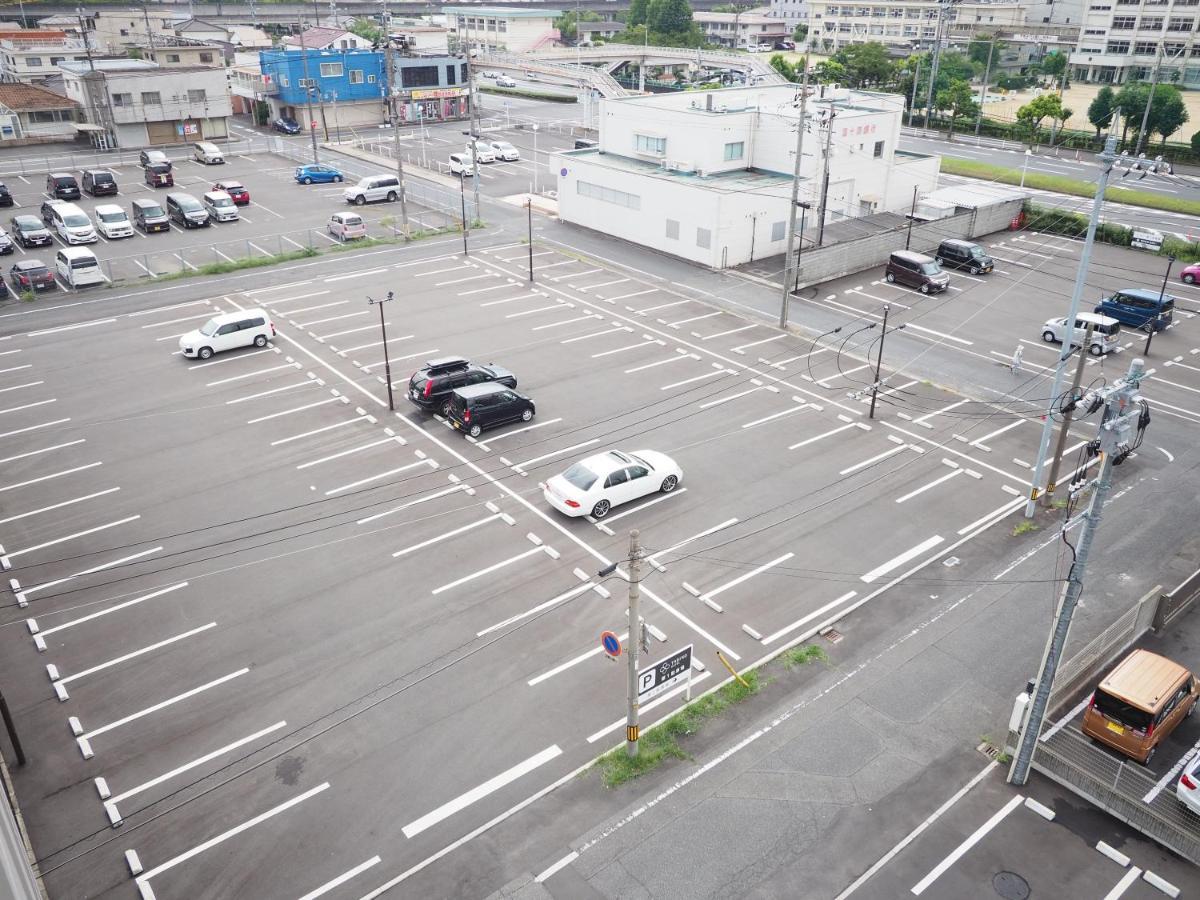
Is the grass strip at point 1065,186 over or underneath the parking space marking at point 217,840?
over

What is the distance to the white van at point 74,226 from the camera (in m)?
50.7

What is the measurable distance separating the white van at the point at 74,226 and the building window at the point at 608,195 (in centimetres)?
2863

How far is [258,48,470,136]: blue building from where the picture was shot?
82188 millimetres

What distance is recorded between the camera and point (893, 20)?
140 meters

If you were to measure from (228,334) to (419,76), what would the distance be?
65113mm

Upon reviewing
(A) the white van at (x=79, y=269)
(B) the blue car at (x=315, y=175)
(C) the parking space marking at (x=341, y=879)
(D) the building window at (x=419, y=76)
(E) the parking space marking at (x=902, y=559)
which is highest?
(D) the building window at (x=419, y=76)

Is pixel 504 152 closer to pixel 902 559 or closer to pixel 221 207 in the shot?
pixel 221 207

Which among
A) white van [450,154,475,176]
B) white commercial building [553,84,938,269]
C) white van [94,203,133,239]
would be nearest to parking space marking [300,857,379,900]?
white commercial building [553,84,938,269]

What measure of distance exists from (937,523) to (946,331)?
16987 mm

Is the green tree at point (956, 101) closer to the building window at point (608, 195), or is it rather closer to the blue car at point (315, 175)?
the building window at point (608, 195)

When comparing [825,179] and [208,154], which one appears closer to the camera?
[825,179]

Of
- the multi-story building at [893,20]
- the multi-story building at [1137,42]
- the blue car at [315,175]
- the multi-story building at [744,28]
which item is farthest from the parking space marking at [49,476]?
the multi-story building at [744,28]

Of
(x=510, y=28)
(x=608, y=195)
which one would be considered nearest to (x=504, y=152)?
(x=608, y=195)

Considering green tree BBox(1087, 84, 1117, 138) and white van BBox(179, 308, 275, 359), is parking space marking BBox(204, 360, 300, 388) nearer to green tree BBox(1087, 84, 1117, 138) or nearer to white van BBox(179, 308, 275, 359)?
white van BBox(179, 308, 275, 359)
